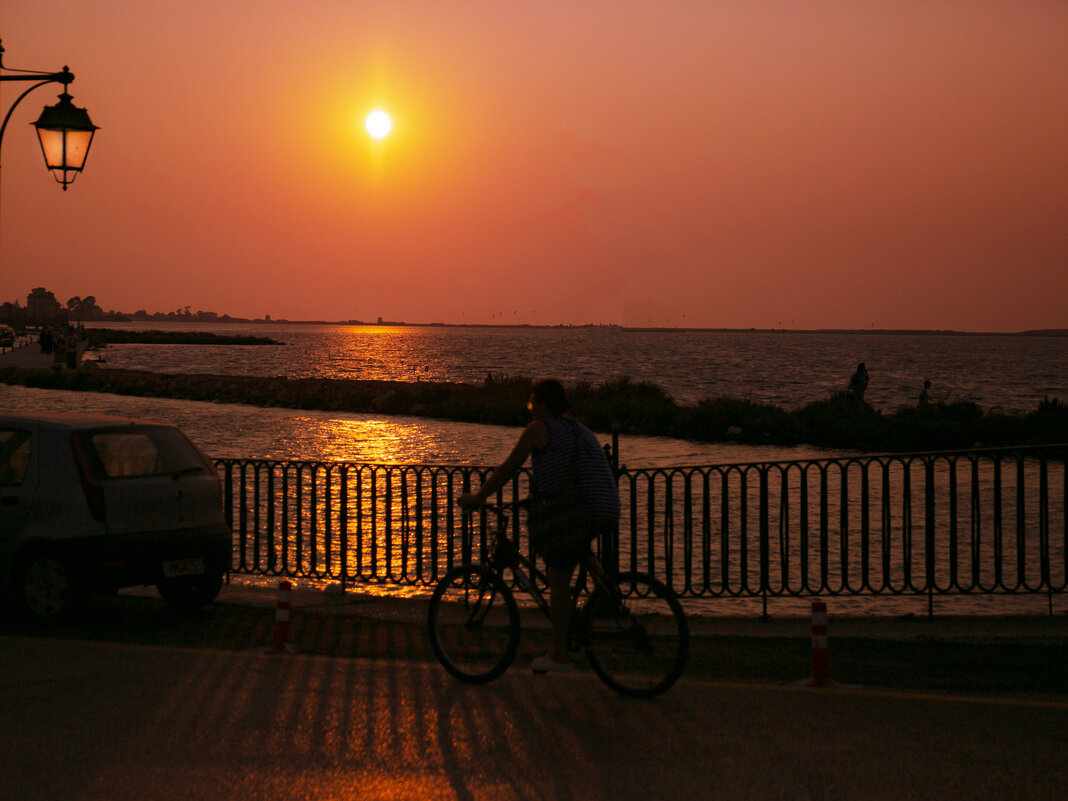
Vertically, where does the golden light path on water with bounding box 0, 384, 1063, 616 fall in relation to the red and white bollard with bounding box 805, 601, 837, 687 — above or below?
below

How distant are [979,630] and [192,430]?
104 feet

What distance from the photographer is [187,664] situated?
7730 millimetres

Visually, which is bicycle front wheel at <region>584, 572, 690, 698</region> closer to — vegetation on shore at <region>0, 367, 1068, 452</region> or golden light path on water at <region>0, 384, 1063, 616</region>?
golden light path on water at <region>0, 384, 1063, 616</region>

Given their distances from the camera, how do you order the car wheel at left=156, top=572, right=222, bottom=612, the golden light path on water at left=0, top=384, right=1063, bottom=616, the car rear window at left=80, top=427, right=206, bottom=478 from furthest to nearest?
1. the golden light path on water at left=0, top=384, right=1063, bottom=616
2. the car wheel at left=156, top=572, right=222, bottom=612
3. the car rear window at left=80, top=427, right=206, bottom=478

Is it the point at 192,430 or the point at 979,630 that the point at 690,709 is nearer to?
the point at 979,630

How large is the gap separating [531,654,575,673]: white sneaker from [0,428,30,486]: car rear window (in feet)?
15.5

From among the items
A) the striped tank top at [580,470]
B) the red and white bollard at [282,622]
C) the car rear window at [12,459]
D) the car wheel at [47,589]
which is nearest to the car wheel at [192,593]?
the car wheel at [47,589]

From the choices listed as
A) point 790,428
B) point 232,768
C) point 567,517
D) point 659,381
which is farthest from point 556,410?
point 659,381

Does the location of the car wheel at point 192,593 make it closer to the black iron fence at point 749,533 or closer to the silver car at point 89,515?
the silver car at point 89,515

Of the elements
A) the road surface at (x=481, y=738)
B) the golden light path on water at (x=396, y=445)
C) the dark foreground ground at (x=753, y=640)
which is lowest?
the golden light path on water at (x=396, y=445)

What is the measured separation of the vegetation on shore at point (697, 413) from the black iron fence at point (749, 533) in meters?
12.1

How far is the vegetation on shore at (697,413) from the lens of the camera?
117 feet

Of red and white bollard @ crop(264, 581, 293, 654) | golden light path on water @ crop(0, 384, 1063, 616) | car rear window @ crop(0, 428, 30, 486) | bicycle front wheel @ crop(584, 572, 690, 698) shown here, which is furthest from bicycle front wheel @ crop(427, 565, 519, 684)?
car rear window @ crop(0, 428, 30, 486)

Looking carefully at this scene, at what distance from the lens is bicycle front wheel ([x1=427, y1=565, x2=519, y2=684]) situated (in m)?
7.07
